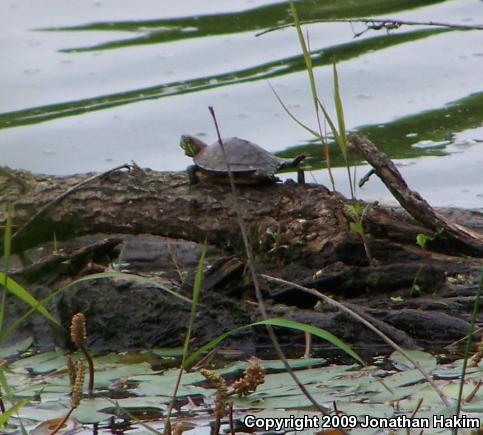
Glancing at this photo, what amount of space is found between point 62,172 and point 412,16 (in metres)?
2.16

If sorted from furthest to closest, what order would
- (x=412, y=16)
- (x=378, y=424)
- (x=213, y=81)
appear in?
(x=412, y=16)
(x=213, y=81)
(x=378, y=424)

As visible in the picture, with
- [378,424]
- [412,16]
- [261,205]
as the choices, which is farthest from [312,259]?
[412,16]

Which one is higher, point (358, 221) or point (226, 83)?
point (226, 83)

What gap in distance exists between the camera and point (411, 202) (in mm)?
2805

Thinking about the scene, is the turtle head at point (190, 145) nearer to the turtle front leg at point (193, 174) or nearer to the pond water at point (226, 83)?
the turtle front leg at point (193, 174)

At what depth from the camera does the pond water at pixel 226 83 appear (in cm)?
462

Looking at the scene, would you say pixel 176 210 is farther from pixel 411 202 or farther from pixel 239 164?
pixel 411 202

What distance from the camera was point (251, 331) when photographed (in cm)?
265

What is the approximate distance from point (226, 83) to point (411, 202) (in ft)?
8.72

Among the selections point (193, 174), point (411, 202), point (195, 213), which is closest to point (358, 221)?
Result: point (411, 202)

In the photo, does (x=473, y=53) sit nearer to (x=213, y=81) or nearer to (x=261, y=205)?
(x=213, y=81)

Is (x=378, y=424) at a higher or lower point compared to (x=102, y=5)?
lower

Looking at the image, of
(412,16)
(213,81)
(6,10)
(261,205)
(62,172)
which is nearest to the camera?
(261,205)

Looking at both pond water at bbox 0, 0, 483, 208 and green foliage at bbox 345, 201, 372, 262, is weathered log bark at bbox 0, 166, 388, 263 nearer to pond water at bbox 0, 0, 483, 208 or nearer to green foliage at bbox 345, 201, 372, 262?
green foliage at bbox 345, 201, 372, 262
